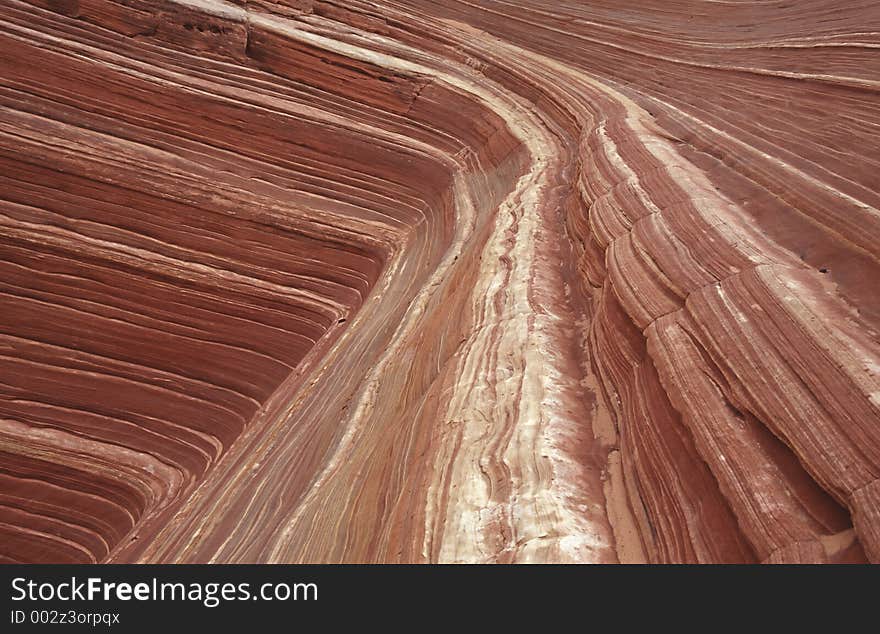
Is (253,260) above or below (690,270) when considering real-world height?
above

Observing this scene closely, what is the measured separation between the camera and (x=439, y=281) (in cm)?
734

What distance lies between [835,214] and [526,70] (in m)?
6.81

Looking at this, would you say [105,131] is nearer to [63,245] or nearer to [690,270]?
[63,245]

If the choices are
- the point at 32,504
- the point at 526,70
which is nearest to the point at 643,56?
the point at 526,70

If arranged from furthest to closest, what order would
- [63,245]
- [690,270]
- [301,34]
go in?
[301,34] → [63,245] → [690,270]

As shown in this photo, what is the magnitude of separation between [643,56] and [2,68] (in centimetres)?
873

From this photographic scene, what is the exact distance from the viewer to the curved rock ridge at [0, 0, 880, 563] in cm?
353

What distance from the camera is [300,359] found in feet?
30.2

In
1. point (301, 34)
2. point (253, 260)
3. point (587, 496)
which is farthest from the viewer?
point (301, 34)

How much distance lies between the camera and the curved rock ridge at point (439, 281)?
11.6ft

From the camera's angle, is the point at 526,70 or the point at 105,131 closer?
the point at 105,131
